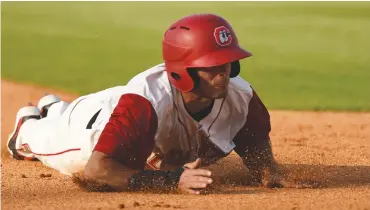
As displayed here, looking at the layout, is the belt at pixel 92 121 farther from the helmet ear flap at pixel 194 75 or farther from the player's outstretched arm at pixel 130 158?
the helmet ear flap at pixel 194 75

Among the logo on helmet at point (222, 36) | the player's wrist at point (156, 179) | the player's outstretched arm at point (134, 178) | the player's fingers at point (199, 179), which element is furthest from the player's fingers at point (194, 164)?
the logo on helmet at point (222, 36)

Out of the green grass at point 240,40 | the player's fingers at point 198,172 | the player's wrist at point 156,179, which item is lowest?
the green grass at point 240,40

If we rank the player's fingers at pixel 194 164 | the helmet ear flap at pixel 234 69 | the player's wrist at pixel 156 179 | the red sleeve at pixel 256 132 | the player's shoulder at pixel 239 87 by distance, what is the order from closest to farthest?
the player's wrist at pixel 156 179
the player's fingers at pixel 194 164
the helmet ear flap at pixel 234 69
the player's shoulder at pixel 239 87
the red sleeve at pixel 256 132

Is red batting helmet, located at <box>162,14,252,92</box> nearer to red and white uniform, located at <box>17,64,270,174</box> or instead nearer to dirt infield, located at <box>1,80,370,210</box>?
red and white uniform, located at <box>17,64,270,174</box>

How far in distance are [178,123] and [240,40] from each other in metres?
8.97

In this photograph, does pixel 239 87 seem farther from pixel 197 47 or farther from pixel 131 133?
pixel 131 133

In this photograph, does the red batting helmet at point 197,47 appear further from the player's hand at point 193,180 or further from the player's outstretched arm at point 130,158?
the player's hand at point 193,180

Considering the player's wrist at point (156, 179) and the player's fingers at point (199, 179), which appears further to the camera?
the player's wrist at point (156, 179)

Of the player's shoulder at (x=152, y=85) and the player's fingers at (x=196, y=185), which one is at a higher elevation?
the player's shoulder at (x=152, y=85)

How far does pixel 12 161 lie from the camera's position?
596 centimetres

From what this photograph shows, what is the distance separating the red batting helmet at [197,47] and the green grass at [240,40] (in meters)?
4.63

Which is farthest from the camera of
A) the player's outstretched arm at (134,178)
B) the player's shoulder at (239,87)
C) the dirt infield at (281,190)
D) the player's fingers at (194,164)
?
the player's shoulder at (239,87)

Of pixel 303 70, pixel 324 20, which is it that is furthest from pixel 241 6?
pixel 303 70

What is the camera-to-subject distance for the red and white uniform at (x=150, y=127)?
4219 mm
